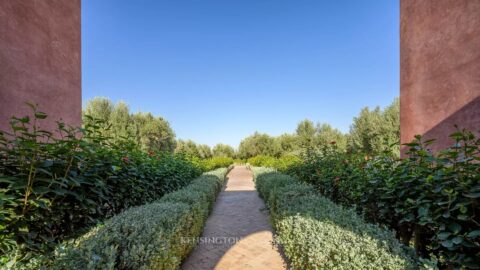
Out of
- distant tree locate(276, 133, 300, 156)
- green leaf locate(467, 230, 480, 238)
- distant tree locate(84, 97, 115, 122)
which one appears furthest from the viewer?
distant tree locate(276, 133, 300, 156)

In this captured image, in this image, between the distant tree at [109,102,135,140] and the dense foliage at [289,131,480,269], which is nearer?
the dense foliage at [289,131,480,269]

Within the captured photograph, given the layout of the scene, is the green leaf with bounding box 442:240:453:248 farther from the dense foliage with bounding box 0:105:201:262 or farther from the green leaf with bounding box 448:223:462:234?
the dense foliage with bounding box 0:105:201:262

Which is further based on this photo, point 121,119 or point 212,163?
point 121,119

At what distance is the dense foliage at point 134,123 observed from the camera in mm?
20797

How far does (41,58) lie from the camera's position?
148 inches

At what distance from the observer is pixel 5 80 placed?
10.2 feet

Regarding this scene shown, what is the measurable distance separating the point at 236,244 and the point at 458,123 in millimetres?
4894

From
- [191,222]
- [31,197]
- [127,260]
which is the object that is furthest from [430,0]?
[31,197]

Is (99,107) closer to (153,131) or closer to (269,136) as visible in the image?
(153,131)

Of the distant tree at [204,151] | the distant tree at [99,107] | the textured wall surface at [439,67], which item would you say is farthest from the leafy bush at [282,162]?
the distant tree at [99,107]

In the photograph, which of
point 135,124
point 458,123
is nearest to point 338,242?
point 458,123

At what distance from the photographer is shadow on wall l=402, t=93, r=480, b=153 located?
3.80 metres

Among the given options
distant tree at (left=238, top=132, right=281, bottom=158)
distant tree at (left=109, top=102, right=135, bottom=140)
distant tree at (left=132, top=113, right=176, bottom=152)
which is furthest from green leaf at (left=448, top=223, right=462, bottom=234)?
distant tree at (left=238, top=132, right=281, bottom=158)

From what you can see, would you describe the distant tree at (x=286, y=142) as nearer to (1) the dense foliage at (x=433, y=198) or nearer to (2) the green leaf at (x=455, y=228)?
(1) the dense foliage at (x=433, y=198)
